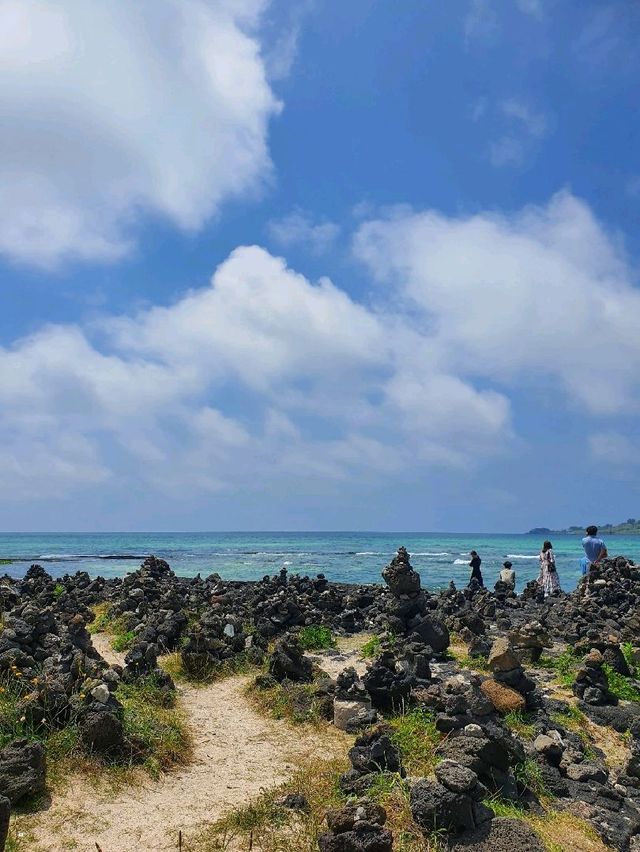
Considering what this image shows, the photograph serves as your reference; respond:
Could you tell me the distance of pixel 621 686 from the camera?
12961 mm

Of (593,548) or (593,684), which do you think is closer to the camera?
(593,684)

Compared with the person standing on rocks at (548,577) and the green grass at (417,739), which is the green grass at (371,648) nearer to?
the green grass at (417,739)

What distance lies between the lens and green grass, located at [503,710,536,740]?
9992 mm

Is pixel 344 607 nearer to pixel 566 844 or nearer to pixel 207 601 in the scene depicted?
pixel 207 601

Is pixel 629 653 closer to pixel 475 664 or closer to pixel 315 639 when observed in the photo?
pixel 475 664

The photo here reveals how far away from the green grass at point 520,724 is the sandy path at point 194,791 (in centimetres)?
283

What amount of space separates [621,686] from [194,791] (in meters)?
9.21

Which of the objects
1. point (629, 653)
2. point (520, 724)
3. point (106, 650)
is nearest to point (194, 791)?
point (520, 724)

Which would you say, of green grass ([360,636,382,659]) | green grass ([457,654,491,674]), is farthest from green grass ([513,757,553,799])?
green grass ([360,636,382,659])

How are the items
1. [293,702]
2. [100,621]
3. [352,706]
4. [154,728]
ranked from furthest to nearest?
1. [100,621]
2. [293,702]
3. [352,706]
4. [154,728]

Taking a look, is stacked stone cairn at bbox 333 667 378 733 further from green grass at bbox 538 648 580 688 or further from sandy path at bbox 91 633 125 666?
sandy path at bbox 91 633 125 666

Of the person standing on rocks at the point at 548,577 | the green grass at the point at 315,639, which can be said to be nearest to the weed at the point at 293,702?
the green grass at the point at 315,639

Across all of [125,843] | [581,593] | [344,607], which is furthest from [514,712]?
[581,593]

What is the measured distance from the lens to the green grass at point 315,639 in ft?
57.0
